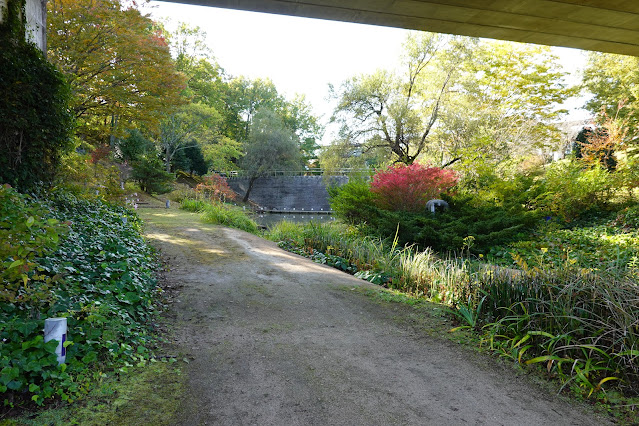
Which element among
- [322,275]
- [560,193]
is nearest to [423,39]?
[560,193]

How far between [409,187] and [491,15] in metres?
4.42

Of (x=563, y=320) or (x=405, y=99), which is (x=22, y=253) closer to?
(x=563, y=320)

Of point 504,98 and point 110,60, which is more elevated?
point 504,98

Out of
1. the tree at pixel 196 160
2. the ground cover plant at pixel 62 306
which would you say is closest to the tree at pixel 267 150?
the tree at pixel 196 160

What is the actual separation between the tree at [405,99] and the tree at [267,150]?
34.6 feet

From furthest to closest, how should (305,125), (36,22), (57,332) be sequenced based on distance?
(305,125) < (36,22) < (57,332)

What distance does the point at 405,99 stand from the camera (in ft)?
49.6

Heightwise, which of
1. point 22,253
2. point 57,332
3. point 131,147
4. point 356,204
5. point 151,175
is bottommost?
point 57,332

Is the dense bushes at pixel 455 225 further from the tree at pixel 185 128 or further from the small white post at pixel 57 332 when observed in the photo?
the tree at pixel 185 128

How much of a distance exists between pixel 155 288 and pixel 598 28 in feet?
24.2

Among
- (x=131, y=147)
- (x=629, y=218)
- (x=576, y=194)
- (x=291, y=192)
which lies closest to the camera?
(x=629, y=218)

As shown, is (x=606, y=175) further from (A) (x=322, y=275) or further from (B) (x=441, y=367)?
(B) (x=441, y=367)

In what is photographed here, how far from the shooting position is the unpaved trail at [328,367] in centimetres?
219

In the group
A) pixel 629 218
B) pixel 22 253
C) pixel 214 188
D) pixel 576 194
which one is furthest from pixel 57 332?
pixel 214 188
